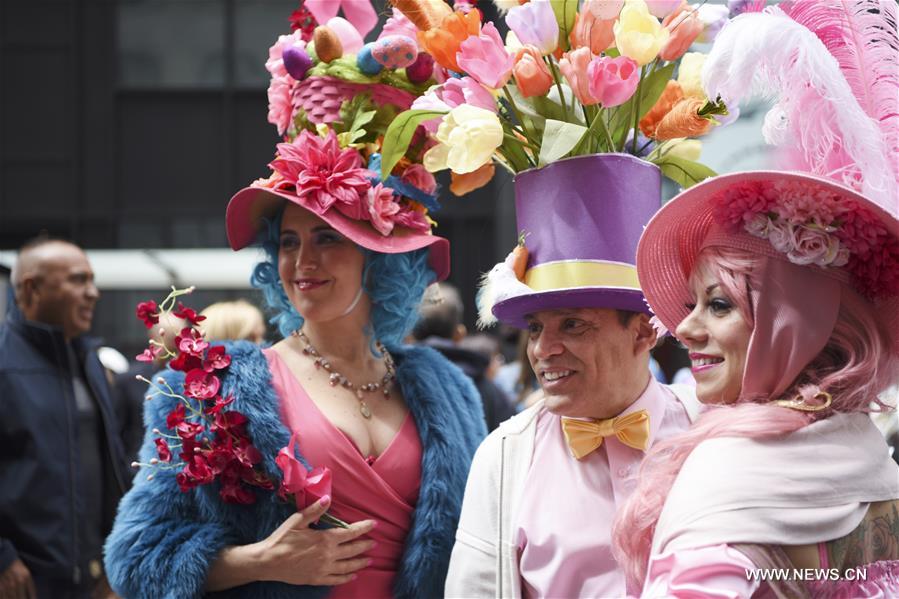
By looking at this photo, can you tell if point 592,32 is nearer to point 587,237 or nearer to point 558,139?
point 558,139

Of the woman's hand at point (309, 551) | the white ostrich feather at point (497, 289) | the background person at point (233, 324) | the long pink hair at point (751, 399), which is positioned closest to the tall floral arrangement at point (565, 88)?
the white ostrich feather at point (497, 289)

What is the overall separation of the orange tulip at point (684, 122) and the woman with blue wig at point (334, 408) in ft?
2.21

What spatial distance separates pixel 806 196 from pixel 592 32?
29.3 inches

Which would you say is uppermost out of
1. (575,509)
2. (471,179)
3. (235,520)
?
(471,179)

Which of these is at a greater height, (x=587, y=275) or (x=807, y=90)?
(x=807, y=90)

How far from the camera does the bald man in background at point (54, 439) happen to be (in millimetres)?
3838

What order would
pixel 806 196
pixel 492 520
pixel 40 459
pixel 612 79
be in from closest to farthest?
pixel 806 196 < pixel 612 79 < pixel 492 520 < pixel 40 459

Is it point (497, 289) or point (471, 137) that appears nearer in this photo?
point (471, 137)

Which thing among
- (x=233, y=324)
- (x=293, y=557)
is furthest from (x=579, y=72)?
(x=233, y=324)

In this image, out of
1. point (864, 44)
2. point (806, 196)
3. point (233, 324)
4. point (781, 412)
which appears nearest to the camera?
point (781, 412)

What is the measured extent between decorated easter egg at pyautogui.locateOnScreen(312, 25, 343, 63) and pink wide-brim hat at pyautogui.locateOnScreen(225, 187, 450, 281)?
360mm

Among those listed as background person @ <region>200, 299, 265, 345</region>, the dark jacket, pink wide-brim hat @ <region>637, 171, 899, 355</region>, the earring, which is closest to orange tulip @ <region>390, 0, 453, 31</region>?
pink wide-brim hat @ <region>637, 171, 899, 355</region>

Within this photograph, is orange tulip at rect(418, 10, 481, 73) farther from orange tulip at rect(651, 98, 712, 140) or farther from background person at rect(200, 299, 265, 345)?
background person at rect(200, 299, 265, 345)

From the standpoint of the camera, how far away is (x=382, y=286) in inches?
114
